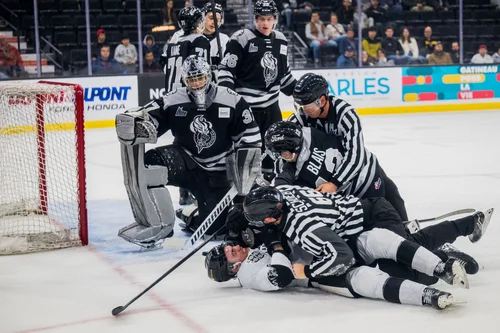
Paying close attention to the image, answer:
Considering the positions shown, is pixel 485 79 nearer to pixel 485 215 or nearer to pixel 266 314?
pixel 485 215

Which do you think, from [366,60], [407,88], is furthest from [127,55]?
[407,88]

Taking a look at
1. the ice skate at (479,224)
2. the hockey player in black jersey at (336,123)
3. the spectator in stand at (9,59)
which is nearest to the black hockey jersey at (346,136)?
the hockey player in black jersey at (336,123)

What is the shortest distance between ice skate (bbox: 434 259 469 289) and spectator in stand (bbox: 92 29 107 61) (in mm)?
7141

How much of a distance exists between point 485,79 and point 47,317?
9.12 m

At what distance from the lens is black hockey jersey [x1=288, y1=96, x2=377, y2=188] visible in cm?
366

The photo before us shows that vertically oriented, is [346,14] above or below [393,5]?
below

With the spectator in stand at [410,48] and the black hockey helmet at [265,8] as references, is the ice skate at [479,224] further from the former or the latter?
the spectator in stand at [410,48]

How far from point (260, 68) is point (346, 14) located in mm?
5952

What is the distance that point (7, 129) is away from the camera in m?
4.84

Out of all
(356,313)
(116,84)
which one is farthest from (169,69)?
(116,84)

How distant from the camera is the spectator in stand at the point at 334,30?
10.7 m

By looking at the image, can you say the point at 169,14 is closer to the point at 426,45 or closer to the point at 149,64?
the point at 149,64

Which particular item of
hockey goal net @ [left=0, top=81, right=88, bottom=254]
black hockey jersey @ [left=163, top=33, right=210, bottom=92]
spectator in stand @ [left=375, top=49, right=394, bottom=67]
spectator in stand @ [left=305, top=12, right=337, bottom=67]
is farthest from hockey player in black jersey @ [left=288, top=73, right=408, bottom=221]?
spectator in stand @ [left=375, top=49, right=394, bottom=67]

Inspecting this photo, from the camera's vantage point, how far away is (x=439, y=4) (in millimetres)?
11477
